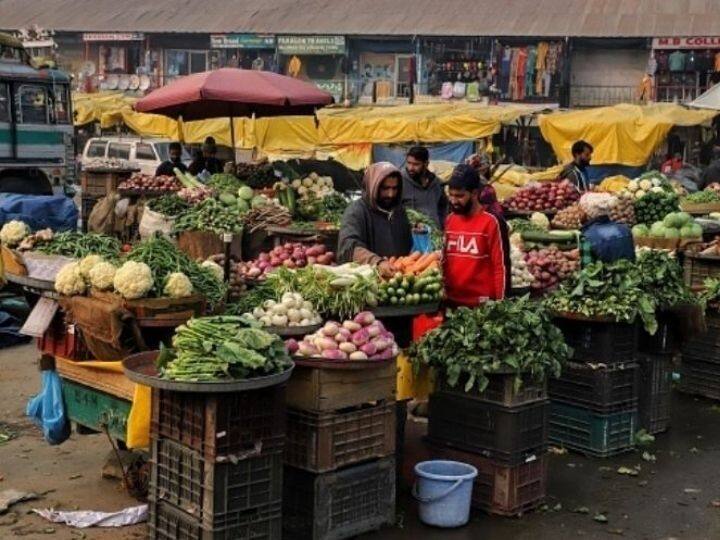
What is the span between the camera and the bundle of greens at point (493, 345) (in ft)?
18.9

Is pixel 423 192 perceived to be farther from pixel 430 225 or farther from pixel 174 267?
pixel 174 267

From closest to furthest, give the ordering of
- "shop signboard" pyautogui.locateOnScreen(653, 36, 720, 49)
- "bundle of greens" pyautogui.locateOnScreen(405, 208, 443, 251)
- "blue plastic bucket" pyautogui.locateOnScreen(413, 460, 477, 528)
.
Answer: "blue plastic bucket" pyautogui.locateOnScreen(413, 460, 477, 528) < "bundle of greens" pyautogui.locateOnScreen(405, 208, 443, 251) < "shop signboard" pyautogui.locateOnScreen(653, 36, 720, 49)

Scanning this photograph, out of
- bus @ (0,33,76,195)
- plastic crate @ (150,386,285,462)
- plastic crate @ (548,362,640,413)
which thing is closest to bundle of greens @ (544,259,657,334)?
plastic crate @ (548,362,640,413)

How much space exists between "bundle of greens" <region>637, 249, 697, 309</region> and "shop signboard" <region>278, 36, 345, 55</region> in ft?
83.6

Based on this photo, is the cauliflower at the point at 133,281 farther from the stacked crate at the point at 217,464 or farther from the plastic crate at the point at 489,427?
the plastic crate at the point at 489,427

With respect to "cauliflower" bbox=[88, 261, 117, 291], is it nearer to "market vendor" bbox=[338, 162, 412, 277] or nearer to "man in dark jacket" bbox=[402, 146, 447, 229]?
"market vendor" bbox=[338, 162, 412, 277]

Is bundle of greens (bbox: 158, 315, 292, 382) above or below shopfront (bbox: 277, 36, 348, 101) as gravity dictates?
below

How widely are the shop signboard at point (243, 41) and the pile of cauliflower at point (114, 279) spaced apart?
1114 inches

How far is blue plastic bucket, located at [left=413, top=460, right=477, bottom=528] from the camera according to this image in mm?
5586

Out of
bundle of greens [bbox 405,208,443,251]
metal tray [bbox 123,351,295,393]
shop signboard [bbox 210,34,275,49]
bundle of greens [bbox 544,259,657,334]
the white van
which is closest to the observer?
metal tray [bbox 123,351,295,393]

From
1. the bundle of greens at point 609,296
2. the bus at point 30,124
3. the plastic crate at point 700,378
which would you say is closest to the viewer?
the bundle of greens at point 609,296

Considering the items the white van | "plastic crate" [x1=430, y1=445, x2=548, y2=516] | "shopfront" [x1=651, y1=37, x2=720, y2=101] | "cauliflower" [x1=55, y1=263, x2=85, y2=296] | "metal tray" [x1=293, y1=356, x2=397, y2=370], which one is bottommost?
"plastic crate" [x1=430, y1=445, x2=548, y2=516]

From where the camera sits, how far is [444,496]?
5586 mm

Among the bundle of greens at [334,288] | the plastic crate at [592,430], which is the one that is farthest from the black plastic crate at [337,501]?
the plastic crate at [592,430]
